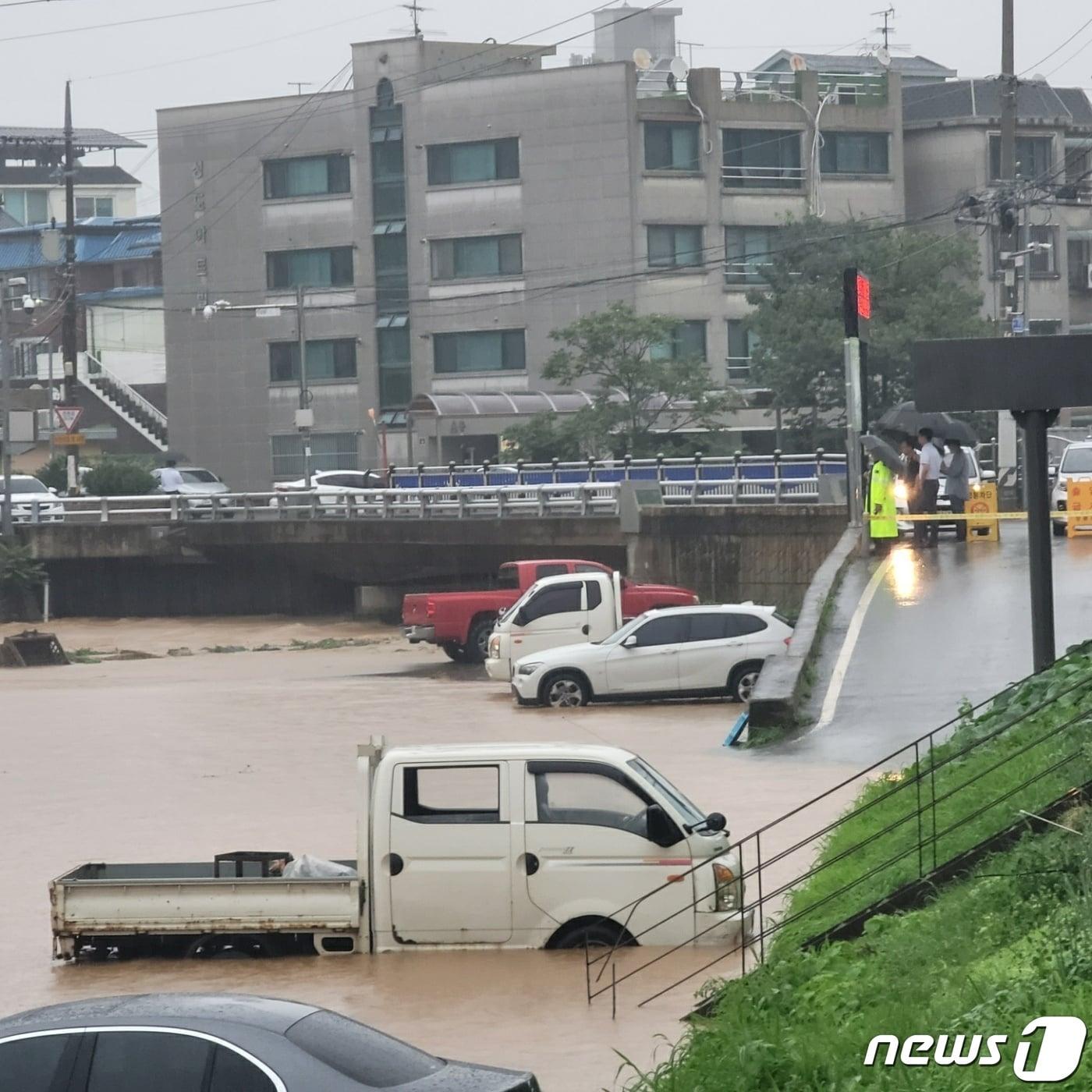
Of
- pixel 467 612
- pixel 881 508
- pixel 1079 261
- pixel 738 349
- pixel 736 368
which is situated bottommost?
pixel 467 612

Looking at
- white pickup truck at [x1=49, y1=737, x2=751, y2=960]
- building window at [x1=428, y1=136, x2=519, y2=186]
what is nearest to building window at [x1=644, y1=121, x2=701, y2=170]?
building window at [x1=428, y1=136, x2=519, y2=186]

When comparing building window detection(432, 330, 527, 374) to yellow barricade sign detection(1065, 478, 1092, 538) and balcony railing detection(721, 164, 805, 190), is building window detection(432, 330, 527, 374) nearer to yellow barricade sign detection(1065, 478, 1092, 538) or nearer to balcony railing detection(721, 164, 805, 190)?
balcony railing detection(721, 164, 805, 190)

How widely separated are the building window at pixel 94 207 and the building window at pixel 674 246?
170 feet

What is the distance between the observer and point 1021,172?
70625mm

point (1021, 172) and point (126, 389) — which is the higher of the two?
point (1021, 172)

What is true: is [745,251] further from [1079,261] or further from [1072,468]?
[1072,468]

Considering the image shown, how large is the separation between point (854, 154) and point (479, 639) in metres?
38.1

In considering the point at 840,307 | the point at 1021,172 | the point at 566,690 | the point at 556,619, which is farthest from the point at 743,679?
the point at 1021,172

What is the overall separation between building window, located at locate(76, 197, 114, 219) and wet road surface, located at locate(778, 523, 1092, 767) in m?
83.9

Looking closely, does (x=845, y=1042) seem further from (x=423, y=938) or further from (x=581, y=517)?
(x=581, y=517)

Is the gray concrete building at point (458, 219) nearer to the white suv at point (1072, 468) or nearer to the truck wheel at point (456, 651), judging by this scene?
the white suv at point (1072, 468)

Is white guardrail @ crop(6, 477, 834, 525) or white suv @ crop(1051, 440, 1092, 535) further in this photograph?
white guardrail @ crop(6, 477, 834, 525)

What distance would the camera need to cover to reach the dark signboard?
1617 centimetres

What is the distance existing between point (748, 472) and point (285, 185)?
108 ft
